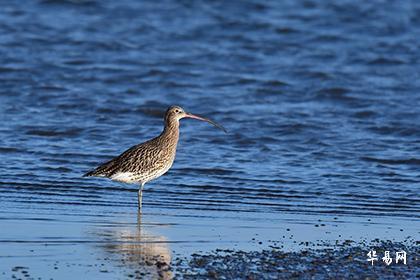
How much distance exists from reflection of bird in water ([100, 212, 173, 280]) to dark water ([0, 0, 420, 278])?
0.04 metres

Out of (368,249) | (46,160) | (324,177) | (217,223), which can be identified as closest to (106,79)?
(46,160)

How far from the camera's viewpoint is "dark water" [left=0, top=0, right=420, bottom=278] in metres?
9.21

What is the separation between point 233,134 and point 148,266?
270 inches

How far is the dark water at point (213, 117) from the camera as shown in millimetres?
9211

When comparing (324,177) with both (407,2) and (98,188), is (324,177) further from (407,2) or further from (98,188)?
(407,2)

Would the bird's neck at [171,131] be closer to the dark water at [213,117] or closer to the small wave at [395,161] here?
the dark water at [213,117]

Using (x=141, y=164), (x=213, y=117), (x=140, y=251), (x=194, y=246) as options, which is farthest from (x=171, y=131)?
(x=213, y=117)

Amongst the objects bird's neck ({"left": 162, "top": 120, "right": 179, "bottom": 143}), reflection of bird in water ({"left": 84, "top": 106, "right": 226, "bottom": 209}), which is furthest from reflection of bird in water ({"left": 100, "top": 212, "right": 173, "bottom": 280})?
bird's neck ({"left": 162, "top": 120, "right": 179, "bottom": 143})

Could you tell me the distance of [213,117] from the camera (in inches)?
622

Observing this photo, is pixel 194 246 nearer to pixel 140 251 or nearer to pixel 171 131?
pixel 140 251

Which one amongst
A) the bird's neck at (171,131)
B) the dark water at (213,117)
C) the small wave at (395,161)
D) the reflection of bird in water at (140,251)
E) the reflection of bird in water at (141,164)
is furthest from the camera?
the small wave at (395,161)

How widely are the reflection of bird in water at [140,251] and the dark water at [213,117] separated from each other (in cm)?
4

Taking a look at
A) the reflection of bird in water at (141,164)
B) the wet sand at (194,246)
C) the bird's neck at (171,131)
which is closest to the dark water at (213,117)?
the wet sand at (194,246)

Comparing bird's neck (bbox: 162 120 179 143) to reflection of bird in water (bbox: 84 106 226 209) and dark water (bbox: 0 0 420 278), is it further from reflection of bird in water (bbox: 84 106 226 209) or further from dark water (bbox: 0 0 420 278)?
dark water (bbox: 0 0 420 278)
